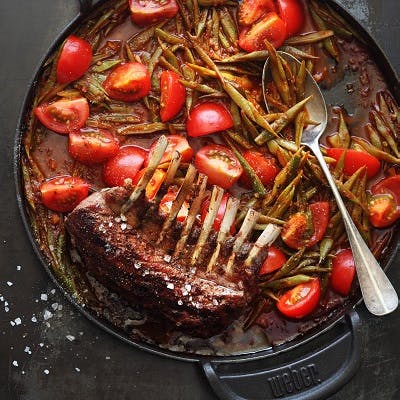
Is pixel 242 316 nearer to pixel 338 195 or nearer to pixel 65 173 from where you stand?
pixel 338 195

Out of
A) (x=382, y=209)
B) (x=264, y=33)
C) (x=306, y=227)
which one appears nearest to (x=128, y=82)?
(x=264, y=33)

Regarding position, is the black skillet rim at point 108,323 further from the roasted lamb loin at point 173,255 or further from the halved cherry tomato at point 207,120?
the halved cherry tomato at point 207,120

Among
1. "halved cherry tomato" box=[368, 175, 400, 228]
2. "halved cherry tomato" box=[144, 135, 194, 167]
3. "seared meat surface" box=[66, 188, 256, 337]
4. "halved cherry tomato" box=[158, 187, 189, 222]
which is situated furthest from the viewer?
"halved cherry tomato" box=[368, 175, 400, 228]

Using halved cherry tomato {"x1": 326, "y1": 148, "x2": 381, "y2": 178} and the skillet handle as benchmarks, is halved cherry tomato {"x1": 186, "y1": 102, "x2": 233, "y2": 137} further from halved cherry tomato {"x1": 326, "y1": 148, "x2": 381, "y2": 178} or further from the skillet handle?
the skillet handle

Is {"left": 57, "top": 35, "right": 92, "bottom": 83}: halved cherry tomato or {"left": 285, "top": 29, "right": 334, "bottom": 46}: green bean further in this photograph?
{"left": 285, "top": 29, "right": 334, "bottom": 46}: green bean

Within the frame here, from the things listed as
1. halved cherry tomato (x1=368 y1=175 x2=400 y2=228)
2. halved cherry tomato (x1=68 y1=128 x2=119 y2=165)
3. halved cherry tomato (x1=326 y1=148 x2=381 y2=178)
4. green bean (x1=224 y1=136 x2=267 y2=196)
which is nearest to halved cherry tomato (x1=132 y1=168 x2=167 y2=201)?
halved cherry tomato (x1=68 y1=128 x2=119 y2=165)
